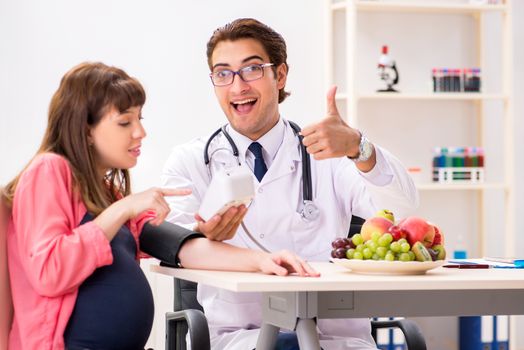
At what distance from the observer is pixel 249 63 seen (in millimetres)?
2764

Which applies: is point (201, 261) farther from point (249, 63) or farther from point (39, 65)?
point (39, 65)

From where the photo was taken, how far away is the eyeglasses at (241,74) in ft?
9.02

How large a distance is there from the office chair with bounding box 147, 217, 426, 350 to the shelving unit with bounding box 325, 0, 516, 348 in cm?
200

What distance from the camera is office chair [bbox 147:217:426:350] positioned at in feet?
7.16

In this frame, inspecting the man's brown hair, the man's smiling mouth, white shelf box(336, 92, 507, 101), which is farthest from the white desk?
white shelf box(336, 92, 507, 101)

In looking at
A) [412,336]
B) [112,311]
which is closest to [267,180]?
[412,336]

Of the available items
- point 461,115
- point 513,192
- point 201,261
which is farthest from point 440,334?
point 201,261

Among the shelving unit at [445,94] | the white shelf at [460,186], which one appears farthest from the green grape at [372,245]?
the white shelf at [460,186]

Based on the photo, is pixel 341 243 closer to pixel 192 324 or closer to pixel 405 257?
pixel 405 257

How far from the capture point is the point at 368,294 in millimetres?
1939

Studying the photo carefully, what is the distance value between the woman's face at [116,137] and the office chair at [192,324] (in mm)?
261

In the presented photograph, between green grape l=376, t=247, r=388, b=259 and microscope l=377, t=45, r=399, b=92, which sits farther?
microscope l=377, t=45, r=399, b=92

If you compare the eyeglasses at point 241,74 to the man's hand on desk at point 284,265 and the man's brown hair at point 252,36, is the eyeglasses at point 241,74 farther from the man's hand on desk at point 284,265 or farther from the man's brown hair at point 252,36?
the man's hand on desk at point 284,265

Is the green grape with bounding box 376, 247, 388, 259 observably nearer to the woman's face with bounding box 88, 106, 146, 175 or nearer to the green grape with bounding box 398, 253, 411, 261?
the green grape with bounding box 398, 253, 411, 261
